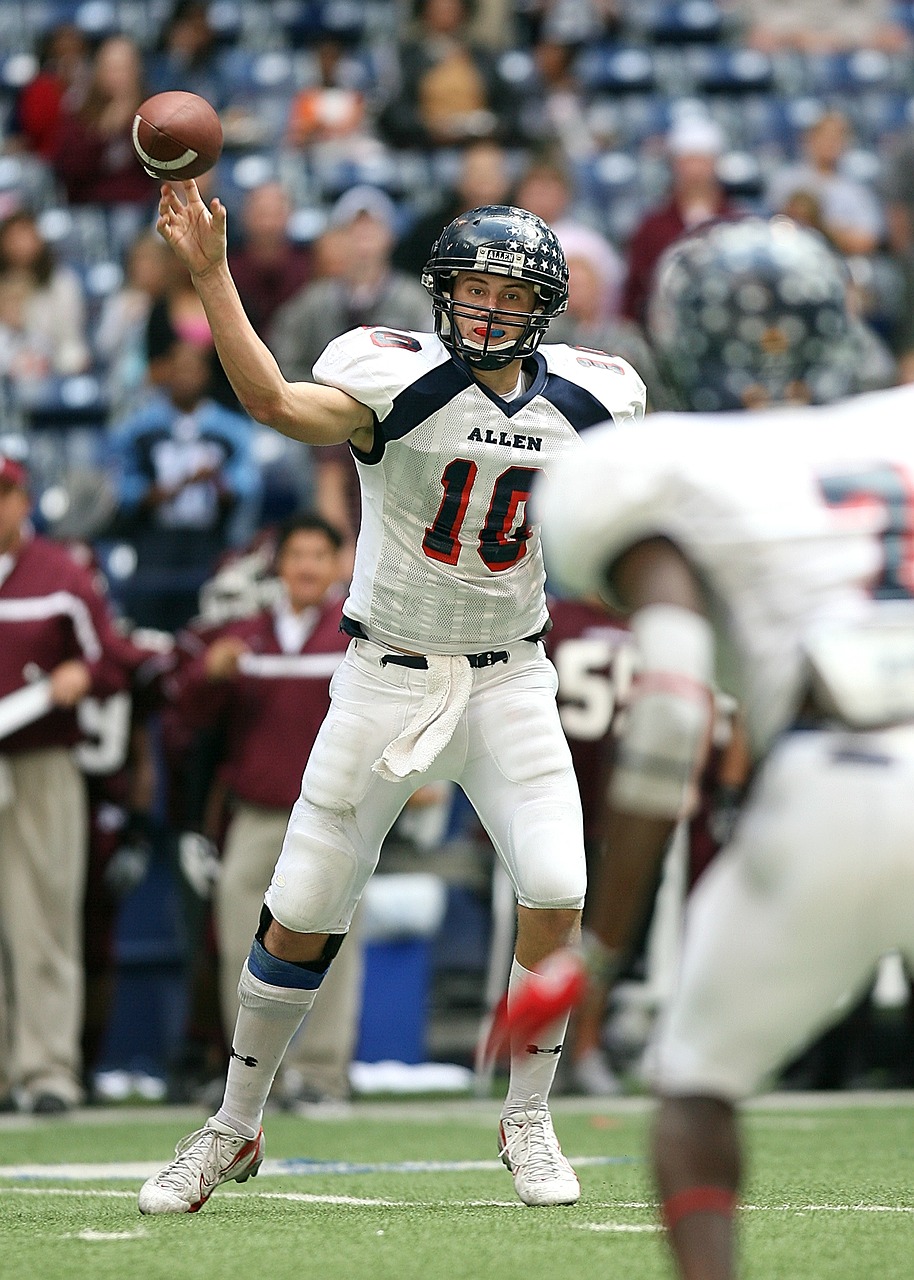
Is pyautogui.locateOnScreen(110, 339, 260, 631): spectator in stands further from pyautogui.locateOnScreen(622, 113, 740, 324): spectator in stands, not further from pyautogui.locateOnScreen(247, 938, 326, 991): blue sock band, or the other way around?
pyautogui.locateOnScreen(247, 938, 326, 991): blue sock band

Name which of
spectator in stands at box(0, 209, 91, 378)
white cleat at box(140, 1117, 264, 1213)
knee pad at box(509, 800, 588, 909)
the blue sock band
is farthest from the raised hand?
spectator in stands at box(0, 209, 91, 378)

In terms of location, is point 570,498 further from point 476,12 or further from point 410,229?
point 476,12

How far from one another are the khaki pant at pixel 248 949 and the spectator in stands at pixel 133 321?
2.71m

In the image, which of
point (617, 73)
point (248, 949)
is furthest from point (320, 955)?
point (617, 73)

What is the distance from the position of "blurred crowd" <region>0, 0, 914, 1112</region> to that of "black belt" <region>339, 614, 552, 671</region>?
1.75m

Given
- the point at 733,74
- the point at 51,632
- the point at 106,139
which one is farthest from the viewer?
the point at 733,74

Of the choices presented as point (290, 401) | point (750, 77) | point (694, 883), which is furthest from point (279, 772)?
point (750, 77)

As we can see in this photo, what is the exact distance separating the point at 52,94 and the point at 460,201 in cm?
296

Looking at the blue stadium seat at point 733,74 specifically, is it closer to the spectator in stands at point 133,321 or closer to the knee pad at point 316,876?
the spectator in stands at point 133,321

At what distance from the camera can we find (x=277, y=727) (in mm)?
6891

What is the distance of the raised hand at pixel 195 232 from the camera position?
3.91m

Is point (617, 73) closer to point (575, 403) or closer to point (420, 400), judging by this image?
point (575, 403)

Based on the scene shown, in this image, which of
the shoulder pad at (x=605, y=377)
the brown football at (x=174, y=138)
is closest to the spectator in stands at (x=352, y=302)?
the shoulder pad at (x=605, y=377)

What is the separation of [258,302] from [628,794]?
7.45m
